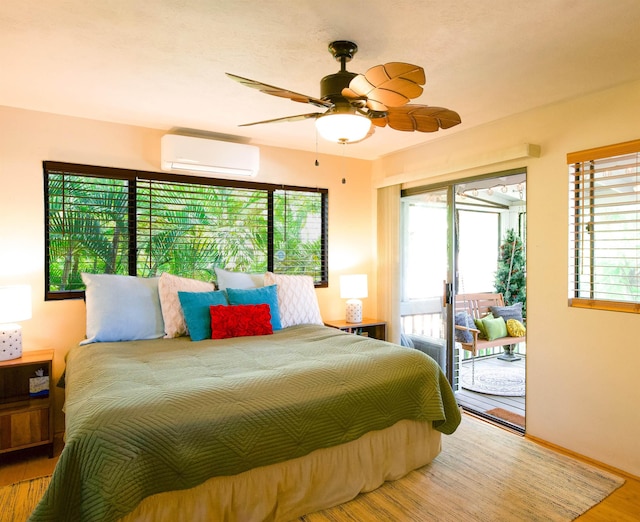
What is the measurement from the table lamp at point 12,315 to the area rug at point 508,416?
11.8 ft

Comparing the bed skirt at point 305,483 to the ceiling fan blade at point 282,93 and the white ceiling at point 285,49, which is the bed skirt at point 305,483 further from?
the white ceiling at point 285,49

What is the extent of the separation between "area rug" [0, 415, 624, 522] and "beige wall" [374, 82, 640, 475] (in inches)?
8.9

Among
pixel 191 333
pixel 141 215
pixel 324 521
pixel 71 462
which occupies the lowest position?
pixel 324 521

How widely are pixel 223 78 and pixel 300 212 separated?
6.25 ft

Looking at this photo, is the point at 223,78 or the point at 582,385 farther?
the point at 582,385

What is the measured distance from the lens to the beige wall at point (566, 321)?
2.59 metres

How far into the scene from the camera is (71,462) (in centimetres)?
157

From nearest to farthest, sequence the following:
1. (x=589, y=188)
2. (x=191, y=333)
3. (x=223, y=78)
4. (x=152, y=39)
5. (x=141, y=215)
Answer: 1. (x=152, y=39)
2. (x=223, y=78)
3. (x=589, y=188)
4. (x=191, y=333)
5. (x=141, y=215)

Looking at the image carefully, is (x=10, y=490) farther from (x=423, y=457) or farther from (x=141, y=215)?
(x=423, y=457)

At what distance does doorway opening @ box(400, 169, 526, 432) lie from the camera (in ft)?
12.8

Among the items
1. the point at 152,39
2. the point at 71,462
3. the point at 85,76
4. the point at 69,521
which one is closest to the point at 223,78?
the point at 152,39

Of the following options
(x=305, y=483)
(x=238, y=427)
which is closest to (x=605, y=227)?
(x=305, y=483)

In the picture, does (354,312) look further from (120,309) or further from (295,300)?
(120,309)

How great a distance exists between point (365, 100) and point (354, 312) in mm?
2675
